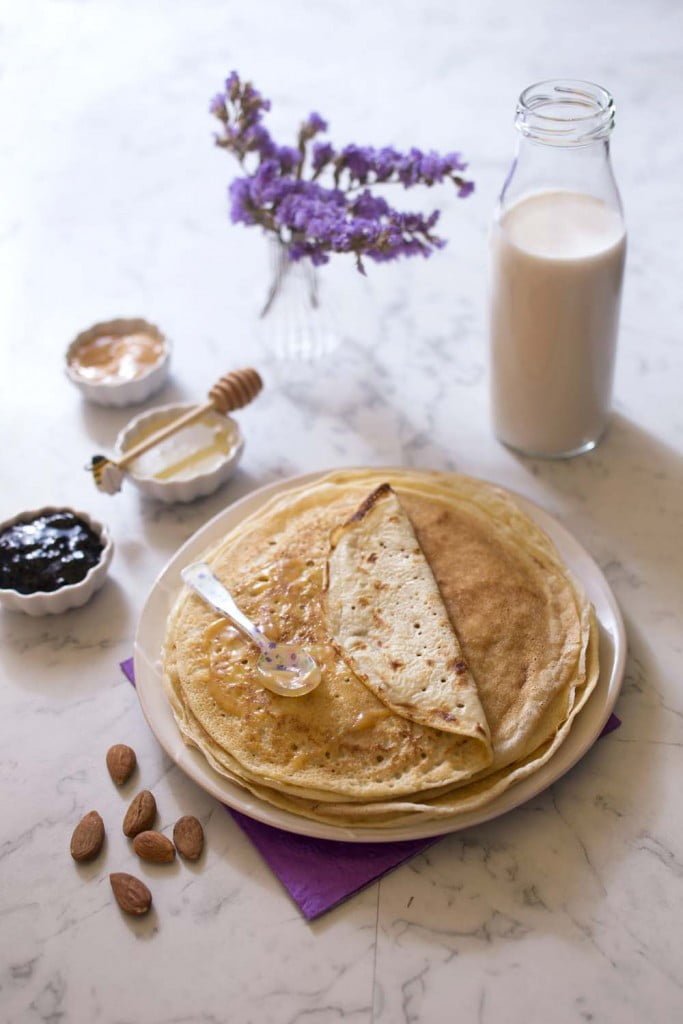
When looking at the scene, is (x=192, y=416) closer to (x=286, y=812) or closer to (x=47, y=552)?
(x=47, y=552)

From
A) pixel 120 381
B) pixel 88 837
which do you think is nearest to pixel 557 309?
pixel 120 381

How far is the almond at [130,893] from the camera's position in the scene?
1.53 meters

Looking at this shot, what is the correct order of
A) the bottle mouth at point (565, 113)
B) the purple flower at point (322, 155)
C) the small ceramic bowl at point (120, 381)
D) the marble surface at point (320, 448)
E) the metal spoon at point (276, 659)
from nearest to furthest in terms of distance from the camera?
the marble surface at point (320, 448) < the metal spoon at point (276, 659) < the bottle mouth at point (565, 113) < the purple flower at point (322, 155) < the small ceramic bowl at point (120, 381)

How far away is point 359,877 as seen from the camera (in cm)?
154

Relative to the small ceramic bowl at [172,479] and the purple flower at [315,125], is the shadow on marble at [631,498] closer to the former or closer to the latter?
the small ceramic bowl at [172,479]

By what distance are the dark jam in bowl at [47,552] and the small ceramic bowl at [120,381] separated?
0.42m

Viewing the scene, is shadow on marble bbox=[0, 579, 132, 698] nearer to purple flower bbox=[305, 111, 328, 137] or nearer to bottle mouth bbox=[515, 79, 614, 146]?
purple flower bbox=[305, 111, 328, 137]

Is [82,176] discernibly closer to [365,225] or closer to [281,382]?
[281,382]

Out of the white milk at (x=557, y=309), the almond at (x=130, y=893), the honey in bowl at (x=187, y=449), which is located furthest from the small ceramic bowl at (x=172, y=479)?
the almond at (x=130, y=893)

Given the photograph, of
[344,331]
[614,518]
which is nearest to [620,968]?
[614,518]

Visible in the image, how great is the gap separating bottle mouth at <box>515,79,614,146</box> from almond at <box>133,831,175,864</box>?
4.38 ft

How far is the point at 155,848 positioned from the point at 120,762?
0.58ft

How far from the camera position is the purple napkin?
5.02ft

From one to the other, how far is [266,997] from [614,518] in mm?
1111
